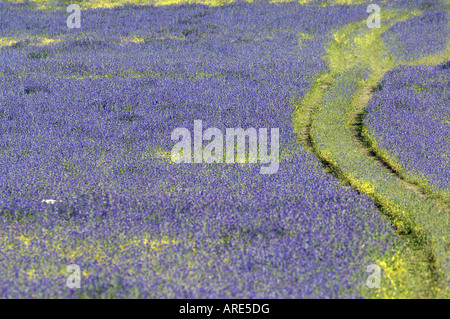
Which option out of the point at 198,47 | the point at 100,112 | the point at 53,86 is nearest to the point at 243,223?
the point at 100,112

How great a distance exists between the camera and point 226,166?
1080 cm

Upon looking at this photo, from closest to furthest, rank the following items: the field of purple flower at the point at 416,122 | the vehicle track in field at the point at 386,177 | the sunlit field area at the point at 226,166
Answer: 1. the sunlit field area at the point at 226,166
2. the vehicle track in field at the point at 386,177
3. the field of purple flower at the point at 416,122

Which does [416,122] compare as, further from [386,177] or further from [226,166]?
[226,166]

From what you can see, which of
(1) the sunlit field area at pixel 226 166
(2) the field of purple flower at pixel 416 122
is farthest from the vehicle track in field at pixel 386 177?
(2) the field of purple flower at pixel 416 122

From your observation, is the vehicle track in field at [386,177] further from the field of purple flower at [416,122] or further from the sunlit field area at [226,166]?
the field of purple flower at [416,122]

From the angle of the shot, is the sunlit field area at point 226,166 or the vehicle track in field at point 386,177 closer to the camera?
the sunlit field area at point 226,166

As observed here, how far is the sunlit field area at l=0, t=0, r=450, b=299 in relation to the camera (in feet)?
22.5

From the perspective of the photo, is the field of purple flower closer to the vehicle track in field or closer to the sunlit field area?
the sunlit field area

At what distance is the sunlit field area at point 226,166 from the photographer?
685 cm

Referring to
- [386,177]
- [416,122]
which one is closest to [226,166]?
[386,177]

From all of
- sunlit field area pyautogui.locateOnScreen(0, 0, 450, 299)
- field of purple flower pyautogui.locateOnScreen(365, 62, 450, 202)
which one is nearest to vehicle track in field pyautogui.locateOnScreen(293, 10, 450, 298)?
sunlit field area pyautogui.locateOnScreen(0, 0, 450, 299)

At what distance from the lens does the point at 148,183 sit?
9.70 meters
